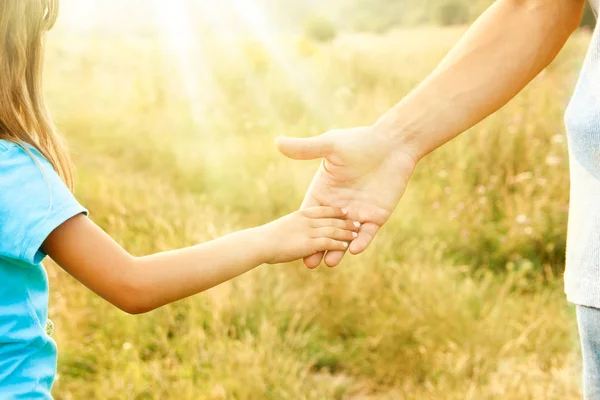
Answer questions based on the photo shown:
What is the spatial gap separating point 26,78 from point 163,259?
0.47 meters

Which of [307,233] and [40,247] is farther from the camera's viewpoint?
[307,233]

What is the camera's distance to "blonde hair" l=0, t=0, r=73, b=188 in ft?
4.61

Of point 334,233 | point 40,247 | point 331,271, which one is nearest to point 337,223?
point 334,233

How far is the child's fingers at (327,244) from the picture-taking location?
162 cm

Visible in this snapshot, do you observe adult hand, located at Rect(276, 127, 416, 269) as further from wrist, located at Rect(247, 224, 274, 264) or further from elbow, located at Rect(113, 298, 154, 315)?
elbow, located at Rect(113, 298, 154, 315)

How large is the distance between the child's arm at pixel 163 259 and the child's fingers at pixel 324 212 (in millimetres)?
23

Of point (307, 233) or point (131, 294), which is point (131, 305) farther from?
point (307, 233)

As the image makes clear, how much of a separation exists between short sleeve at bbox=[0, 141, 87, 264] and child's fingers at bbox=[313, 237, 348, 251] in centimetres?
55

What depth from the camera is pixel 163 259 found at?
4.67ft

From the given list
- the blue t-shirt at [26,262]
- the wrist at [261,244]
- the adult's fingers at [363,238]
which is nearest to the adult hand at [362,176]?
the adult's fingers at [363,238]

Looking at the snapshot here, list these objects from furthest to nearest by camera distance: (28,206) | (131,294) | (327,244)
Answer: (327,244)
(131,294)
(28,206)

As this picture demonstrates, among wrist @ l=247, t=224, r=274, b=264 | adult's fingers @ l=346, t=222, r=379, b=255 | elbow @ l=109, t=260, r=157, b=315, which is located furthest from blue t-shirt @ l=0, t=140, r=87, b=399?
adult's fingers @ l=346, t=222, r=379, b=255

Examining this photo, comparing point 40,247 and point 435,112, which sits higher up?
point 435,112

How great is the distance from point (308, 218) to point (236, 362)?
117cm
